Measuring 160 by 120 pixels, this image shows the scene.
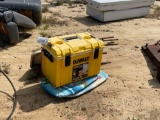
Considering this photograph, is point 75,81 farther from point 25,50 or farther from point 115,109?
point 25,50

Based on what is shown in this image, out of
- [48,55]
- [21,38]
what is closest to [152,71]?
[48,55]

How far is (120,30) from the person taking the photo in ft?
20.1

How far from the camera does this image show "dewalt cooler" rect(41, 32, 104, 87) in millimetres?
3277

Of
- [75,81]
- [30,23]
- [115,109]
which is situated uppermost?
[30,23]

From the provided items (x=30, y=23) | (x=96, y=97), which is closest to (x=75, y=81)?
(x=96, y=97)

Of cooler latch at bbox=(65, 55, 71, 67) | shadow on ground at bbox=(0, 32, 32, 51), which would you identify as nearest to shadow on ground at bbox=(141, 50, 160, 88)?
cooler latch at bbox=(65, 55, 71, 67)

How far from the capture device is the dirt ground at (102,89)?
3268mm

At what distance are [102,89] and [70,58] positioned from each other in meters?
0.76

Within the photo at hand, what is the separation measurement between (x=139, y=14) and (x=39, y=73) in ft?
13.4

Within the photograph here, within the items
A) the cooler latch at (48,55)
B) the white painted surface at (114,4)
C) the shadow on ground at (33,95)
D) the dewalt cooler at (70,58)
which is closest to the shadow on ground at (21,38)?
the shadow on ground at (33,95)

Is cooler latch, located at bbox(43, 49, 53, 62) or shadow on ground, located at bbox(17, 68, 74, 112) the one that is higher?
cooler latch, located at bbox(43, 49, 53, 62)

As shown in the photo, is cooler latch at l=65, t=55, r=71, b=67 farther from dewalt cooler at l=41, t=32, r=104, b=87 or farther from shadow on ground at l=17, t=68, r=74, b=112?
shadow on ground at l=17, t=68, r=74, b=112

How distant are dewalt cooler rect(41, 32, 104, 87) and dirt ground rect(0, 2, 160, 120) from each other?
28 cm

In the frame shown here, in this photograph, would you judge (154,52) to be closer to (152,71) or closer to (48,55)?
(152,71)
